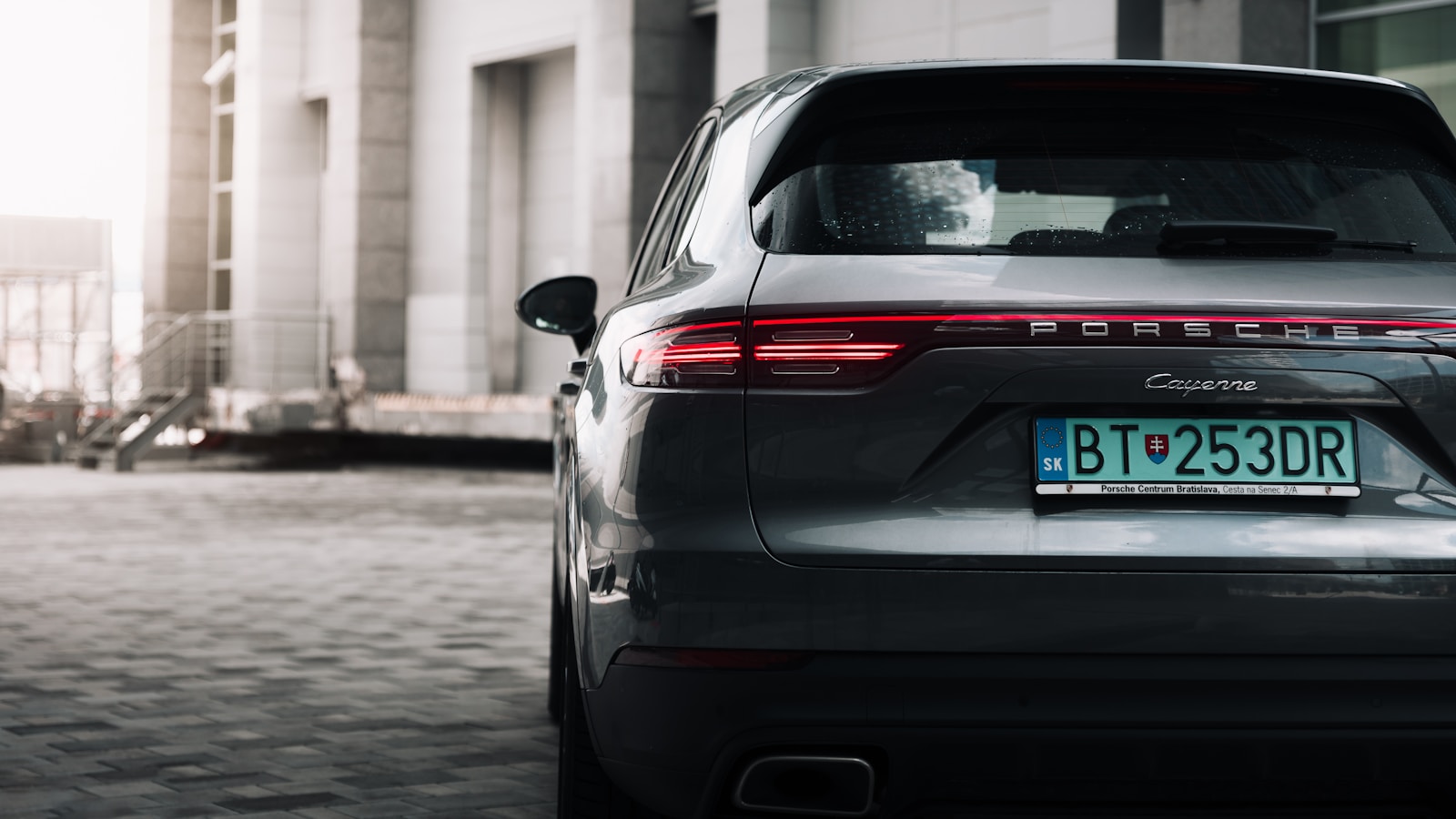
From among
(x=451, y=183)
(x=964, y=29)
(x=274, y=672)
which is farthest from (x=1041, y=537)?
(x=451, y=183)

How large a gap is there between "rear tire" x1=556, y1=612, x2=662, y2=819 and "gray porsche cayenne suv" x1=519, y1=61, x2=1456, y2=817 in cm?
29

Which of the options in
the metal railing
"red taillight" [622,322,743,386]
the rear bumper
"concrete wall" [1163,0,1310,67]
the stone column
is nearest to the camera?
the rear bumper

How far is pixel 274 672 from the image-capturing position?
6957 mm

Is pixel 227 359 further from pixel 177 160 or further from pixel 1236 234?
pixel 1236 234

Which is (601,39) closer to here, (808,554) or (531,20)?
(531,20)

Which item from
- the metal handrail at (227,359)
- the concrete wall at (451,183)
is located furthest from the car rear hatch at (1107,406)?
the metal handrail at (227,359)

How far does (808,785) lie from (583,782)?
0.58 m

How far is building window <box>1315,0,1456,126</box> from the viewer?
47.2 feet

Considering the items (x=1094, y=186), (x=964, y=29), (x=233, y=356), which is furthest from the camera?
A: (x=233, y=356)

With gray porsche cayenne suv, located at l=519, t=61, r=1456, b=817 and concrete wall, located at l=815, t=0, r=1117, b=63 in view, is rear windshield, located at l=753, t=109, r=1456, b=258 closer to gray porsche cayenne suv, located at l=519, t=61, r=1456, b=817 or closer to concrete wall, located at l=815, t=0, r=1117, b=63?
gray porsche cayenne suv, located at l=519, t=61, r=1456, b=817

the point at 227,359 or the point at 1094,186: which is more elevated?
the point at 1094,186

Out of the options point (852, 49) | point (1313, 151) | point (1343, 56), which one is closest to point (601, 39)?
point (852, 49)

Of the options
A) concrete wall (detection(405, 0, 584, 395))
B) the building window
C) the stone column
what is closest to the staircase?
the stone column

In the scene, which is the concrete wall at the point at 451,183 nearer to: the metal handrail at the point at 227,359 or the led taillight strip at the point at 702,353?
the metal handrail at the point at 227,359
